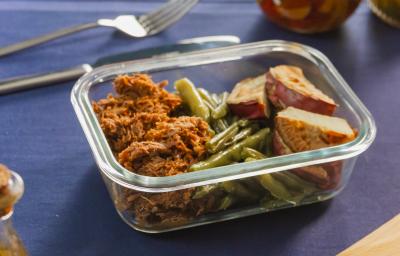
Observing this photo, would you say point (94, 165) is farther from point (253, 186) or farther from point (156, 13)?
point (156, 13)

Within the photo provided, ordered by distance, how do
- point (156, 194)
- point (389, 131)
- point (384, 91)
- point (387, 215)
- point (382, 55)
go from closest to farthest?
point (156, 194) < point (387, 215) < point (389, 131) < point (384, 91) < point (382, 55)

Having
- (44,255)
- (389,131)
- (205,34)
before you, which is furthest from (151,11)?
(44,255)

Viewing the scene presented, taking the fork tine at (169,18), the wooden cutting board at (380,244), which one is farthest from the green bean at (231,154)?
the fork tine at (169,18)

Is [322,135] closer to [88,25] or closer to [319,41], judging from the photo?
[319,41]

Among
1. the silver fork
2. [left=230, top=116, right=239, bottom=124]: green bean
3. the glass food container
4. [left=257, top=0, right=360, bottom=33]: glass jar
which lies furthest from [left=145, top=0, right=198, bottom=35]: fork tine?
[left=230, top=116, right=239, bottom=124]: green bean

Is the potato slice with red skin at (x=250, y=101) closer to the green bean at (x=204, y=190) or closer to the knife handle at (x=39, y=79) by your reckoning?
the green bean at (x=204, y=190)

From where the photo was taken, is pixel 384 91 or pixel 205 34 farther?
pixel 205 34
